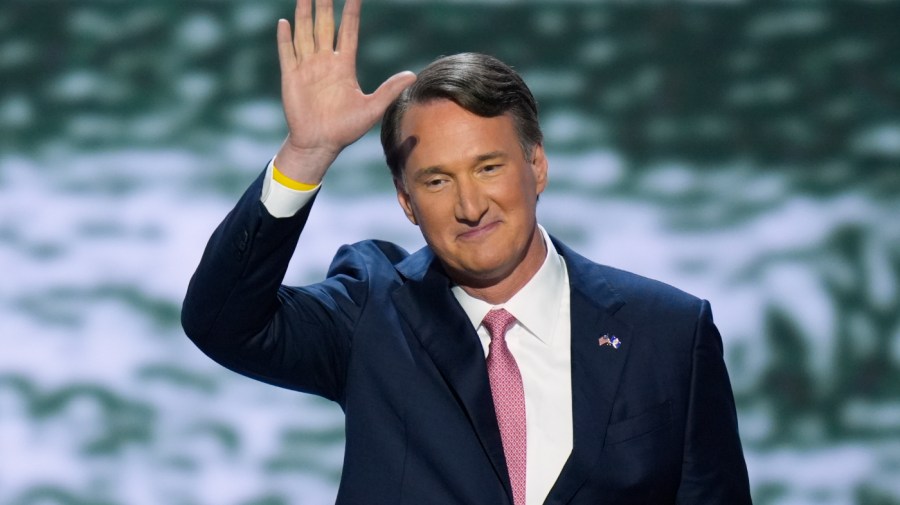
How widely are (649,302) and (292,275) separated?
141 centimetres

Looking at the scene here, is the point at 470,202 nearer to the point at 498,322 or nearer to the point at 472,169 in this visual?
the point at 472,169

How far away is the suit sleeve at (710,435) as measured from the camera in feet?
5.87

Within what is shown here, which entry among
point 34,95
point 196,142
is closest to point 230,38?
point 196,142

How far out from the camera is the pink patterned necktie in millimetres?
1749

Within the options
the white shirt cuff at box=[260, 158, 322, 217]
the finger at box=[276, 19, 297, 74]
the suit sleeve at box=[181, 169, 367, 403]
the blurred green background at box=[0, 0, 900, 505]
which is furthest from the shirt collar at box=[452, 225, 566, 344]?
the blurred green background at box=[0, 0, 900, 505]

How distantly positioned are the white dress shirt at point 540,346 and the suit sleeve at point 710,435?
0.17m

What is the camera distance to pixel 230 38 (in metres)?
3.21

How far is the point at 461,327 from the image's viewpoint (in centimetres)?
183

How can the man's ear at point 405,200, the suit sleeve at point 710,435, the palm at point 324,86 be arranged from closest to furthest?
the palm at point 324,86
the suit sleeve at point 710,435
the man's ear at point 405,200

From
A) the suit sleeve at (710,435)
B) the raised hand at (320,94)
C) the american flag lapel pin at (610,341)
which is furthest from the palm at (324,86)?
the suit sleeve at (710,435)

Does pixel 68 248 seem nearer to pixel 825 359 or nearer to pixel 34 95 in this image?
pixel 34 95

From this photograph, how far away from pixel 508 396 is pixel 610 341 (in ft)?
0.54

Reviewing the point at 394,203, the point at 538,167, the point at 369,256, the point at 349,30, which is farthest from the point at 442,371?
the point at 394,203

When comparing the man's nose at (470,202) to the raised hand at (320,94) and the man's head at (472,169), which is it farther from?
the raised hand at (320,94)
